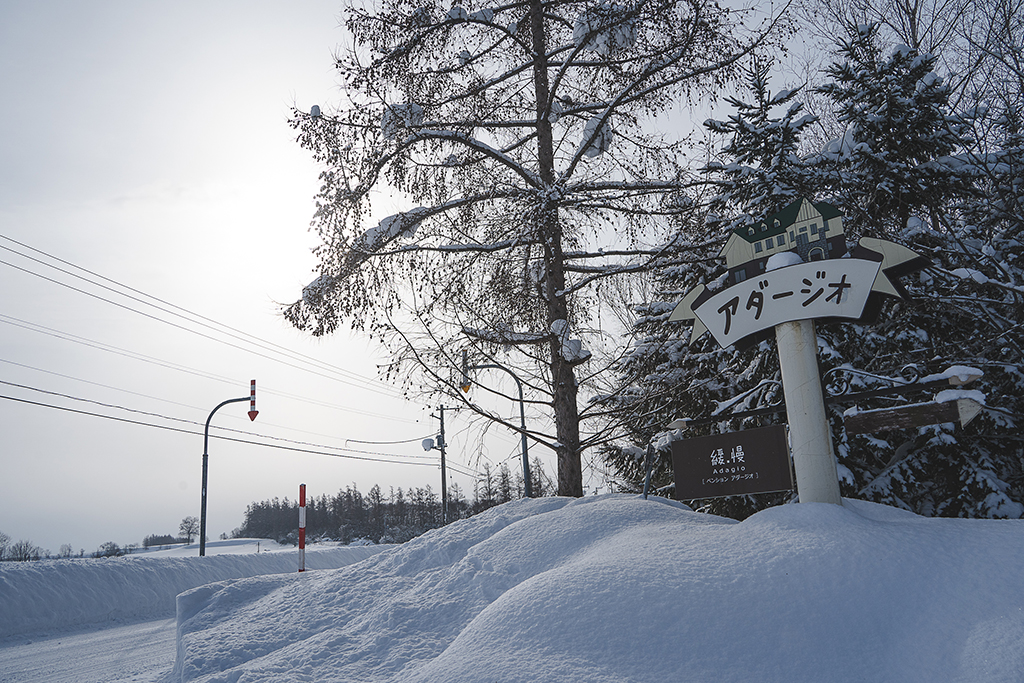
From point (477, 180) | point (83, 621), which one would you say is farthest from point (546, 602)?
point (83, 621)

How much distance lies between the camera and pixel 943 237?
24.5 feet

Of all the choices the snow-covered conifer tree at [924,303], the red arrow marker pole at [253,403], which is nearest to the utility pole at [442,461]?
the red arrow marker pole at [253,403]

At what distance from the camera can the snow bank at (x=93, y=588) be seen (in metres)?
9.69

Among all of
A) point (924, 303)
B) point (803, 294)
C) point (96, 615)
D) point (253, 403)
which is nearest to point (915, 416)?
point (803, 294)

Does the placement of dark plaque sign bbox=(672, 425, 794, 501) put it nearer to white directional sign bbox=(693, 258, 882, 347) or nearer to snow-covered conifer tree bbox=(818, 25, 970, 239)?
white directional sign bbox=(693, 258, 882, 347)

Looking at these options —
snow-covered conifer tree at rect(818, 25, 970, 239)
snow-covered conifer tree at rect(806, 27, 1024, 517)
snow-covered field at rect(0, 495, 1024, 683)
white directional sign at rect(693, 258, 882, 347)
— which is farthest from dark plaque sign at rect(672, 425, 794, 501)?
snow-covered conifer tree at rect(818, 25, 970, 239)

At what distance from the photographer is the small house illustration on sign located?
552 cm

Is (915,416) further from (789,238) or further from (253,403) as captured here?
(253,403)

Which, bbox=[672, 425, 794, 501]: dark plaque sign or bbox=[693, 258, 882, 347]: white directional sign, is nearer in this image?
bbox=[693, 258, 882, 347]: white directional sign

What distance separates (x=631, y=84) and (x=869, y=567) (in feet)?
22.2

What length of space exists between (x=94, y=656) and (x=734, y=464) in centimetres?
773

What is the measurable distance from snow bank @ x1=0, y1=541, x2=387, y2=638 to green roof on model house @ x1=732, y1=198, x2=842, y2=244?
11961 mm

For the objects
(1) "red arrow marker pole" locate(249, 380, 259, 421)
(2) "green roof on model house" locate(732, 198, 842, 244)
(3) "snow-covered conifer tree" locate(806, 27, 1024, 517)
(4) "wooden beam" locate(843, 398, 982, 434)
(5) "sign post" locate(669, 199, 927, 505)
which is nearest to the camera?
(4) "wooden beam" locate(843, 398, 982, 434)

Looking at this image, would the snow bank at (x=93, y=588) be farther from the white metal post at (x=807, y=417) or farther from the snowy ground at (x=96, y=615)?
the white metal post at (x=807, y=417)
